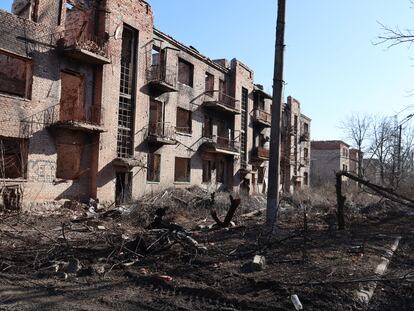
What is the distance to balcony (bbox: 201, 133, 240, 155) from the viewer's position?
31.3 metres

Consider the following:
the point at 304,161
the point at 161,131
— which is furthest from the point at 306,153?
the point at 161,131

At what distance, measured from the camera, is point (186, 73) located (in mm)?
30312

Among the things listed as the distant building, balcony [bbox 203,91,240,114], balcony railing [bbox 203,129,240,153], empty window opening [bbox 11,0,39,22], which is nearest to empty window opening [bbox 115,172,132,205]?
empty window opening [bbox 11,0,39,22]

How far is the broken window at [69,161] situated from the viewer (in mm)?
20812

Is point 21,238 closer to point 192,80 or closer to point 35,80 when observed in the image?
point 35,80

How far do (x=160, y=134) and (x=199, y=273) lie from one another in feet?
61.5

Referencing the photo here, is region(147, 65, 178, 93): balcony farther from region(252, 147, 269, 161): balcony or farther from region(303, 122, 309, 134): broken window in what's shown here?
region(303, 122, 309, 134): broken window

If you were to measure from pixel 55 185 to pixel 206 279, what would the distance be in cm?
1372

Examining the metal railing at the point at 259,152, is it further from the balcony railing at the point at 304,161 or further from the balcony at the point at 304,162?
the balcony railing at the point at 304,161

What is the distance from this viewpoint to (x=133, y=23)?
24016 millimetres

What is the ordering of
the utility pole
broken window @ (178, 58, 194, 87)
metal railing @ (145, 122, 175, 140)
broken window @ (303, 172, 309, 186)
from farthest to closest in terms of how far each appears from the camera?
broken window @ (303, 172, 309, 186) → broken window @ (178, 58, 194, 87) → metal railing @ (145, 122, 175, 140) → the utility pole

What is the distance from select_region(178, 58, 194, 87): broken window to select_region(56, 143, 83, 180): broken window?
37.2 feet

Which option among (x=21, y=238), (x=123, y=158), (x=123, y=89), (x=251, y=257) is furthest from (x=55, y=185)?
(x=251, y=257)

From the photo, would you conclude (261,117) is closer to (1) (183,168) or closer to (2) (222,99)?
(2) (222,99)
